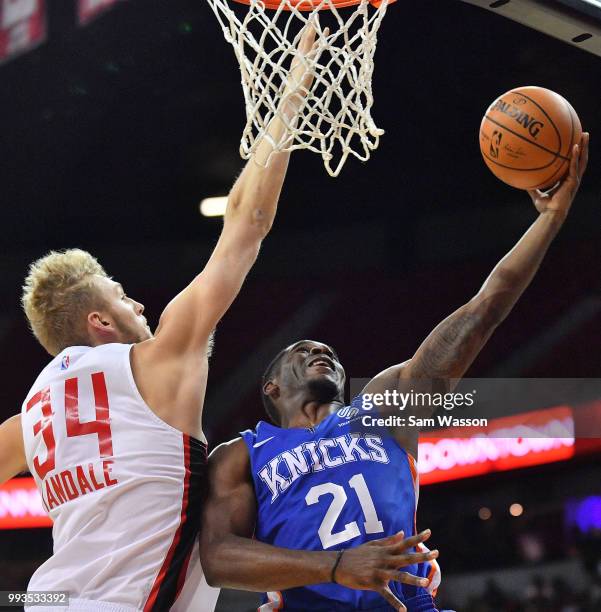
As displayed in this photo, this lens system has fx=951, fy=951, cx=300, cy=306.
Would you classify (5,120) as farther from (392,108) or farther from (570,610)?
(570,610)

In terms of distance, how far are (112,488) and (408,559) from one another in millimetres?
809

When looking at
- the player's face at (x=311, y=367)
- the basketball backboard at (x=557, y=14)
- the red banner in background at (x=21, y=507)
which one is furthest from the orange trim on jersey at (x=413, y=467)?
the red banner in background at (x=21, y=507)

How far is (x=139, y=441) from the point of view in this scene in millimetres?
2564

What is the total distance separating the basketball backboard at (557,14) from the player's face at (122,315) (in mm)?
1376

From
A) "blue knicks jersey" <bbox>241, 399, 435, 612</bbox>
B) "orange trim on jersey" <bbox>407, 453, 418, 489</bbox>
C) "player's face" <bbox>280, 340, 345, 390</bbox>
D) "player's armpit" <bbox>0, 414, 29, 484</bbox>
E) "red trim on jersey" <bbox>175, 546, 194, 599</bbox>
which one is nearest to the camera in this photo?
"red trim on jersey" <bbox>175, 546, 194, 599</bbox>

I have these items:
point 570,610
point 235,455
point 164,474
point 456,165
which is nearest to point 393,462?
point 235,455

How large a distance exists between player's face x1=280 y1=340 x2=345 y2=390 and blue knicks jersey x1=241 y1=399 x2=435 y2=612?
0.94 feet

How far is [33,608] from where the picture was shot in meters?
2.46

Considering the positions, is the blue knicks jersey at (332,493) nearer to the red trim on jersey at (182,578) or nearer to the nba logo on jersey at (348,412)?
the nba logo on jersey at (348,412)

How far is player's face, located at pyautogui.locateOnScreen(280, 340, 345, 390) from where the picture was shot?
338 centimetres

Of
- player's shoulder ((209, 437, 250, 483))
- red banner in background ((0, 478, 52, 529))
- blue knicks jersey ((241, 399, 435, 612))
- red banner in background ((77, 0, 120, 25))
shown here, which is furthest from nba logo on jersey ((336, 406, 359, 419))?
red banner in background ((0, 478, 52, 529))

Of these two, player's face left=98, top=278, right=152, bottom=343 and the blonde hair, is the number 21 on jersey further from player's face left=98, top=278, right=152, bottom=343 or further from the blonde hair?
the blonde hair

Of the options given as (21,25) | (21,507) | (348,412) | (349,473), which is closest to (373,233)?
(21,25)

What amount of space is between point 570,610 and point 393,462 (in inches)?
214
